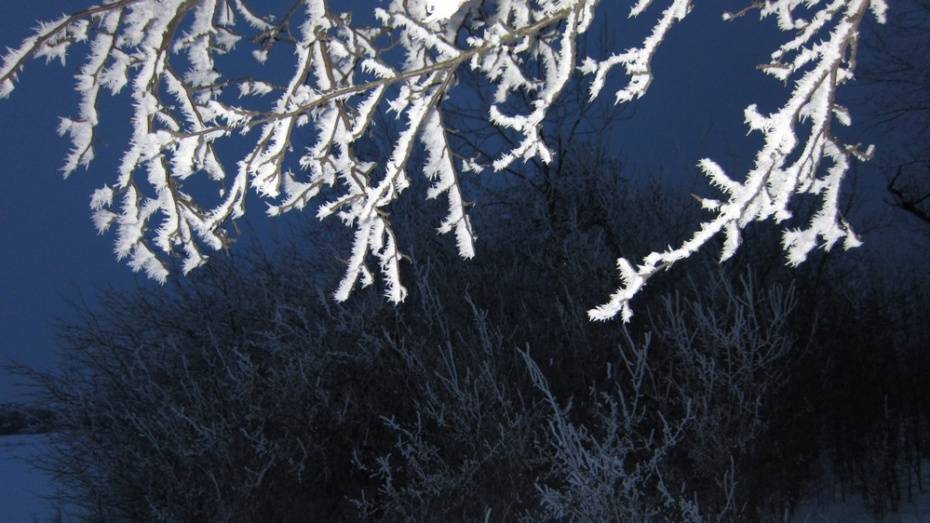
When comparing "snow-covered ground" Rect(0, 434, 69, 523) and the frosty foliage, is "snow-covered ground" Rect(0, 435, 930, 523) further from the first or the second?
the frosty foliage

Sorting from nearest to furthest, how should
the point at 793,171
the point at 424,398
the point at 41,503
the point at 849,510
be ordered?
the point at 793,171
the point at 849,510
the point at 424,398
the point at 41,503

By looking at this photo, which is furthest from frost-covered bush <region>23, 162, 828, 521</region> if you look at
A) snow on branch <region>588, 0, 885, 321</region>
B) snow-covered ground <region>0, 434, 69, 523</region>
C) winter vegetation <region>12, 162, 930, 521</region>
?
snow on branch <region>588, 0, 885, 321</region>

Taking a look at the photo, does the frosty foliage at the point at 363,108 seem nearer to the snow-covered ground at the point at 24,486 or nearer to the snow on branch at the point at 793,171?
the snow on branch at the point at 793,171

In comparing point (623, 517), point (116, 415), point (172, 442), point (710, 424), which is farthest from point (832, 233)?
point (116, 415)

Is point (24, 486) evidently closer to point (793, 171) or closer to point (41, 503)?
point (41, 503)

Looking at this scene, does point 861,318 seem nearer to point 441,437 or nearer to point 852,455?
point 852,455

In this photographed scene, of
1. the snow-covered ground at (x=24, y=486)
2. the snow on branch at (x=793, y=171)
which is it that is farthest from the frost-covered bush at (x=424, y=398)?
the snow on branch at (x=793, y=171)

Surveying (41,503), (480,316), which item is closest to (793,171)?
(480,316)

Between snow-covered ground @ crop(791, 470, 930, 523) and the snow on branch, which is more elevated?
the snow on branch

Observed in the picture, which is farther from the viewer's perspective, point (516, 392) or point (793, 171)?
point (516, 392)

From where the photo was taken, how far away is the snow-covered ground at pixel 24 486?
1227 centimetres

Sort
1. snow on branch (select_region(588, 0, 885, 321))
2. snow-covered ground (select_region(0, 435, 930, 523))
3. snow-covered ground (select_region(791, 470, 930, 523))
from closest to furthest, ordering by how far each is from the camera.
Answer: snow on branch (select_region(588, 0, 885, 321)) → snow-covered ground (select_region(791, 470, 930, 523)) → snow-covered ground (select_region(0, 435, 930, 523))

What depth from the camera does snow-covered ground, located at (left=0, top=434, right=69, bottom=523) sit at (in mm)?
12266

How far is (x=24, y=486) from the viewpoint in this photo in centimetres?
1723
